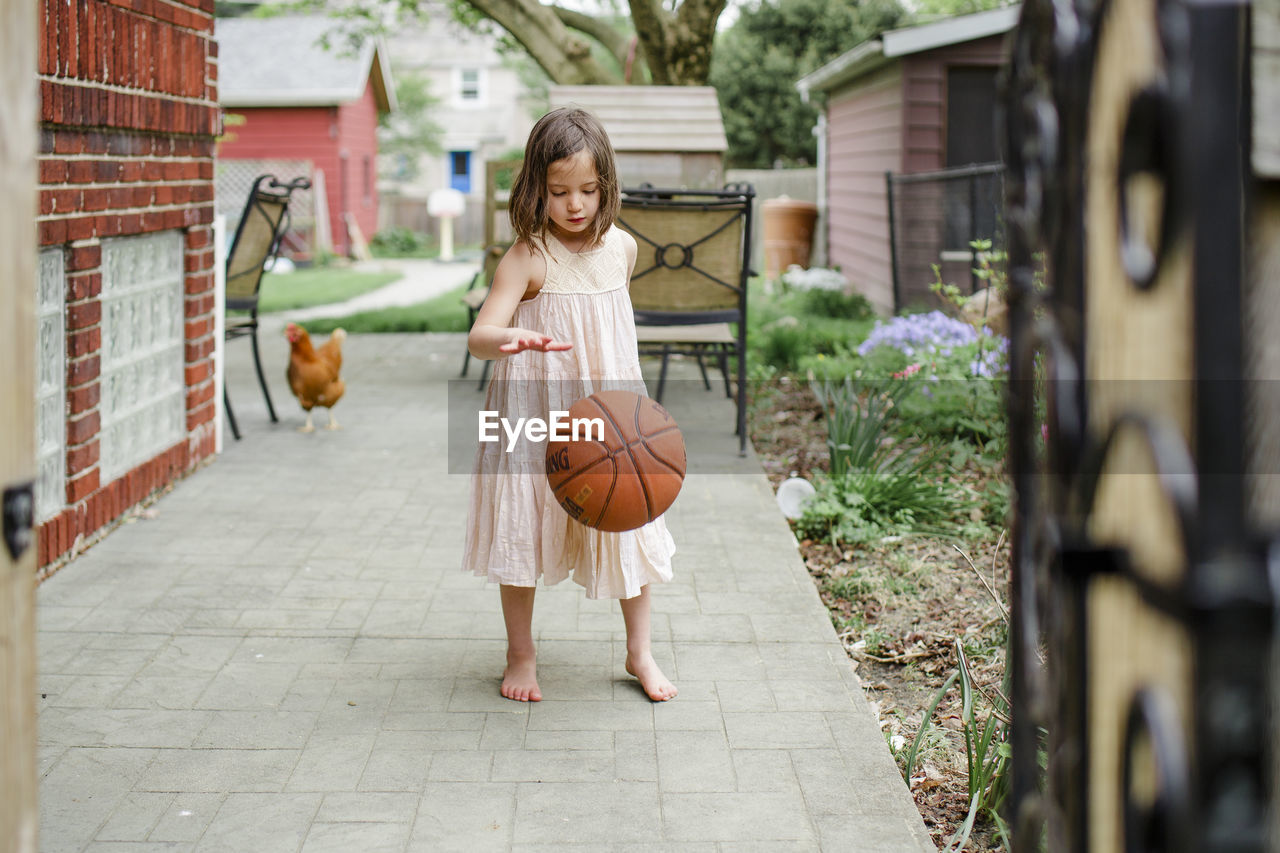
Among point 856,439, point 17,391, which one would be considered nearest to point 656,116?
point 856,439

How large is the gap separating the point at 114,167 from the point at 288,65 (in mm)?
23596

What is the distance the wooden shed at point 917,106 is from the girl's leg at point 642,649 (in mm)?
10023

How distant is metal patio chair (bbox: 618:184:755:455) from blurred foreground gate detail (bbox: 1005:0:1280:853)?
16.5 ft

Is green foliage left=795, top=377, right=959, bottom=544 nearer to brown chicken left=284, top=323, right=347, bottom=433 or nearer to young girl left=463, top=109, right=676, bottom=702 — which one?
young girl left=463, top=109, right=676, bottom=702

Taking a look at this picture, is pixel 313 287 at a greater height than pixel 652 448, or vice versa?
pixel 313 287

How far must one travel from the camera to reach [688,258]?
6.46 metres

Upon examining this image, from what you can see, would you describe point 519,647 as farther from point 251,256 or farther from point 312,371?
point 251,256

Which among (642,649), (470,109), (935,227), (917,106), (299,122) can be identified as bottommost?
(642,649)

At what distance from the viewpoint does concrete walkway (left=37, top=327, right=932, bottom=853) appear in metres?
2.78

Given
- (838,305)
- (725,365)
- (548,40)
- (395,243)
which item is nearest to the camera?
(725,365)

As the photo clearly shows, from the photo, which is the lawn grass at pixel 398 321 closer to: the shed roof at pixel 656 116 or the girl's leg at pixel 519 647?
the shed roof at pixel 656 116

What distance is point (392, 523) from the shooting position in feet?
17.2

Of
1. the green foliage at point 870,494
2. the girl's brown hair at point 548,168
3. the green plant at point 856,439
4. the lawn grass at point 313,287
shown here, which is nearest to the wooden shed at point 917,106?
the lawn grass at point 313,287

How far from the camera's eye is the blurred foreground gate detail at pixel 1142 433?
0.89 meters
